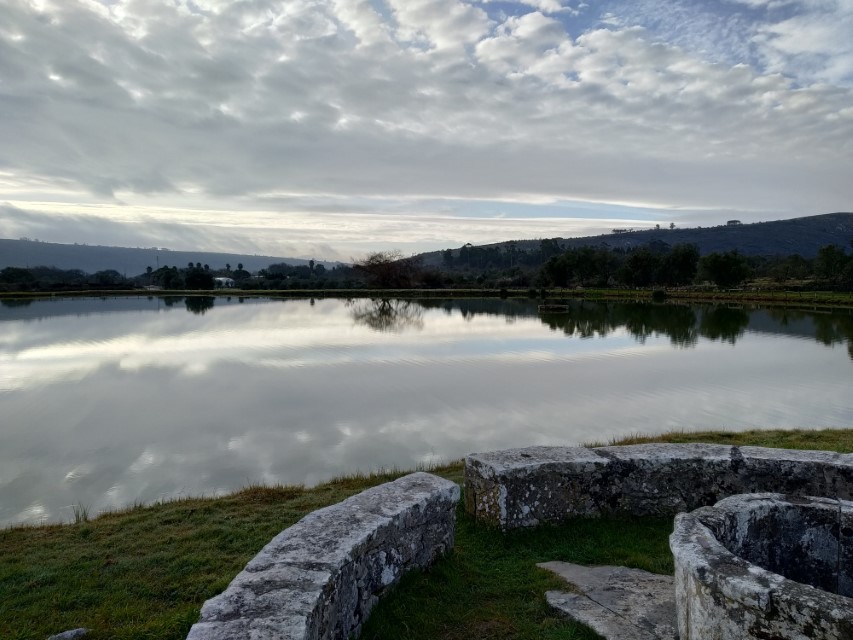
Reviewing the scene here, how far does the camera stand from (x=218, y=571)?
509 centimetres

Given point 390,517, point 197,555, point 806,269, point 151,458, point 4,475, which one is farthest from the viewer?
point 806,269

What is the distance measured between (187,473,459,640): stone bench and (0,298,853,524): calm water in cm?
510

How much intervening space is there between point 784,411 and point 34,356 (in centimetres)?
2576

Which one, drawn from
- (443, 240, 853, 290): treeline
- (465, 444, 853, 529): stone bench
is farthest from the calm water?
(443, 240, 853, 290): treeline

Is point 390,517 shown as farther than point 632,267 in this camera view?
No

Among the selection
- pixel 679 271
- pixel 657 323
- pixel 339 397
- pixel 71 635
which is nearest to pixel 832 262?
pixel 679 271

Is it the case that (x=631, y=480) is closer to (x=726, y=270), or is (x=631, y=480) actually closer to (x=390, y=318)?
(x=390, y=318)

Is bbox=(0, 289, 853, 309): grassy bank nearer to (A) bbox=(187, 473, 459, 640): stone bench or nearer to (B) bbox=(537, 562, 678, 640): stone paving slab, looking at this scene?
(B) bbox=(537, 562, 678, 640): stone paving slab

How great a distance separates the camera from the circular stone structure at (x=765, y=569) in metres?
2.57

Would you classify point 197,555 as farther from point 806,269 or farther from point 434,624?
point 806,269

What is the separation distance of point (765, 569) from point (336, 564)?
252cm

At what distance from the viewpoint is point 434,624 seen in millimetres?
3717

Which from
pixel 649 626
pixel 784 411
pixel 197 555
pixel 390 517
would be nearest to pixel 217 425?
pixel 197 555

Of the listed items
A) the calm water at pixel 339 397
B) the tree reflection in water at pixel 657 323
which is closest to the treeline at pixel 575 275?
the tree reflection in water at pixel 657 323
